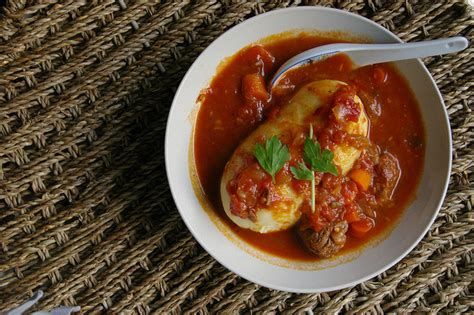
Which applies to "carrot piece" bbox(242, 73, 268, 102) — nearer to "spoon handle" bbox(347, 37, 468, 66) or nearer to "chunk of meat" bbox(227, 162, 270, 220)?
"chunk of meat" bbox(227, 162, 270, 220)

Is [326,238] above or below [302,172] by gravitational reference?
below

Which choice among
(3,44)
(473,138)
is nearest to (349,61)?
(473,138)

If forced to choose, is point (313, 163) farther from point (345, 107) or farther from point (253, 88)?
point (253, 88)

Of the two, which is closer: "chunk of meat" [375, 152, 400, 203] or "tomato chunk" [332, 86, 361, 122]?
"tomato chunk" [332, 86, 361, 122]

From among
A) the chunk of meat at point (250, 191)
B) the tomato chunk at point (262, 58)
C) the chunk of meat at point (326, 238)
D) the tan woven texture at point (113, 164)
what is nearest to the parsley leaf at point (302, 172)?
the chunk of meat at point (250, 191)

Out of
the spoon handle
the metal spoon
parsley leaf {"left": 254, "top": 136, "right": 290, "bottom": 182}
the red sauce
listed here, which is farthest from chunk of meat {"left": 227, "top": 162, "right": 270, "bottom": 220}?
the spoon handle

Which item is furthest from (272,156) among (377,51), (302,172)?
(377,51)
